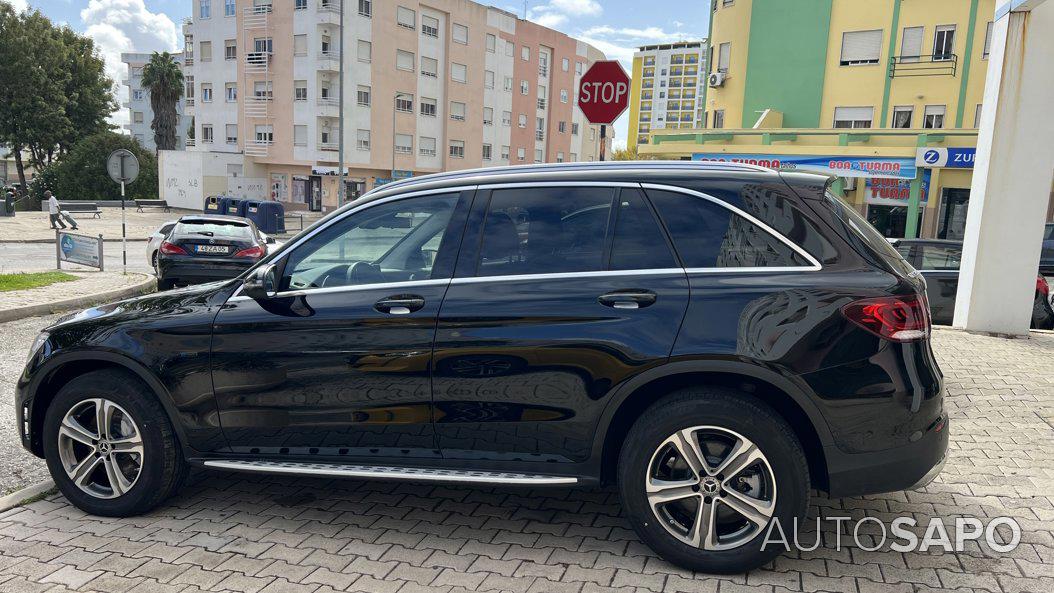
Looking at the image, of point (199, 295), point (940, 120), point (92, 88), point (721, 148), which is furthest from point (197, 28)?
point (199, 295)

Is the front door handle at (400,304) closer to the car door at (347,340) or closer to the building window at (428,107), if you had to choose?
the car door at (347,340)

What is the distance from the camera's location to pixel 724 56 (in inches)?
1264

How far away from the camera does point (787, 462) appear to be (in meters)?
3.23

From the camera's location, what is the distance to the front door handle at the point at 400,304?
11.9 feet

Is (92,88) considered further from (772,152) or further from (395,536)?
(395,536)

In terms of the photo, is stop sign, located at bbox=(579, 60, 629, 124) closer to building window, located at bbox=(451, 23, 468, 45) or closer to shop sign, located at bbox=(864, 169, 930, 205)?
shop sign, located at bbox=(864, 169, 930, 205)

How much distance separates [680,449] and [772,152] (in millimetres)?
25863

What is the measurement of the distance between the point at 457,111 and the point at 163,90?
2592 centimetres

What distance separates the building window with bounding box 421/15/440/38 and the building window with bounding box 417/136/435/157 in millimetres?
7337

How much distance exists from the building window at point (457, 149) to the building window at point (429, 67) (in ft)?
17.0

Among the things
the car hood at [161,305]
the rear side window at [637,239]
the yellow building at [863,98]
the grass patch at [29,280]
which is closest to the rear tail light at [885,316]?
the rear side window at [637,239]

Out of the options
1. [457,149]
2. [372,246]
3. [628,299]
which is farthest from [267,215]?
[628,299]

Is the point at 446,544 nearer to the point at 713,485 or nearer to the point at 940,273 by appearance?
the point at 713,485

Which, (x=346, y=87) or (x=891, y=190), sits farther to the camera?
(x=346, y=87)
